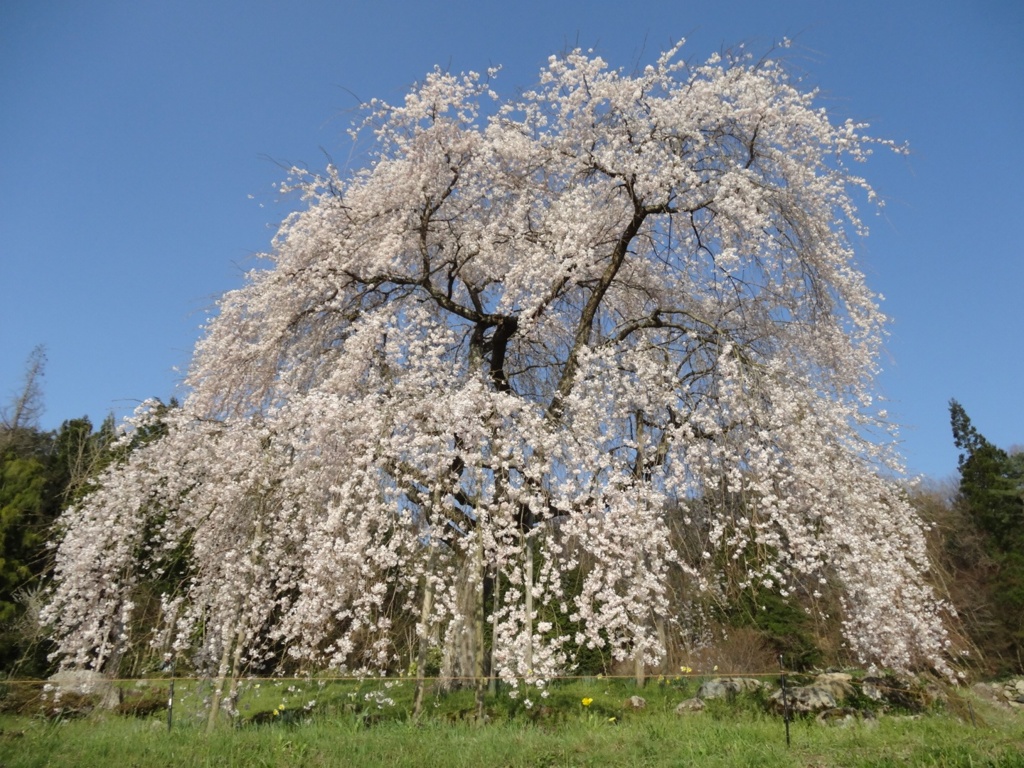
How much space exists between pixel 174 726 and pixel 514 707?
144 inches

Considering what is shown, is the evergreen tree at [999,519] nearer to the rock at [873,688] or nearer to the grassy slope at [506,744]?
the rock at [873,688]

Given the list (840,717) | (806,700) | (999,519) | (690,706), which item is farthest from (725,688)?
(999,519)

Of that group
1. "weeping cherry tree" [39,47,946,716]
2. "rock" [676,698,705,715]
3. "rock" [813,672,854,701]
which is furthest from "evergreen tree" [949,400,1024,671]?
"weeping cherry tree" [39,47,946,716]

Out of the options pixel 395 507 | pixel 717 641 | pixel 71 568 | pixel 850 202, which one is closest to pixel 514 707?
pixel 395 507

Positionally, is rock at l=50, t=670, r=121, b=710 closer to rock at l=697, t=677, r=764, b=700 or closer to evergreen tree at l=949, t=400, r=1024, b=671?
rock at l=697, t=677, r=764, b=700

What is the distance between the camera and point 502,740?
505cm

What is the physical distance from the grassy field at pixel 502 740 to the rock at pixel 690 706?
1.18ft

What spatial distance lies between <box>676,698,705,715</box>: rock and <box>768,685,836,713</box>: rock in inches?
31.8

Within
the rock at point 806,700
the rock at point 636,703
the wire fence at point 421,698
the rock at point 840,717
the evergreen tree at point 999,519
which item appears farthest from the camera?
the evergreen tree at point 999,519

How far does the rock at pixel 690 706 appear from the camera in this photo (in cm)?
735

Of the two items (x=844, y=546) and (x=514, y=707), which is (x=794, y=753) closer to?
(x=844, y=546)

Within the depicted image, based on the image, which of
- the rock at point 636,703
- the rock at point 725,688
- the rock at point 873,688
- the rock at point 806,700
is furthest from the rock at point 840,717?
the rock at point 636,703

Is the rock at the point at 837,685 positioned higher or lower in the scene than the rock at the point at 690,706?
higher

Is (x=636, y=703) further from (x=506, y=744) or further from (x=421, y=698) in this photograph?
(x=506, y=744)
